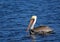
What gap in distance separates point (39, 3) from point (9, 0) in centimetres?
202

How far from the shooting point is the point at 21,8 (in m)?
20.7

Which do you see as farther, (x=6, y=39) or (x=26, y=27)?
(x=26, y=27)

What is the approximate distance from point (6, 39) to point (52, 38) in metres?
1.67

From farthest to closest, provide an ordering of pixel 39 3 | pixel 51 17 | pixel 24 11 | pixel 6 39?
pixel 39 3 < pixel 24 11 < pixel 51 17 < pixel 6 39

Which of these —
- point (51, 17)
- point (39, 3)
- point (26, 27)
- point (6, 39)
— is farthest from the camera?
point (39, 3)

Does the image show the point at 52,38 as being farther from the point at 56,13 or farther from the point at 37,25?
the point at 56,13

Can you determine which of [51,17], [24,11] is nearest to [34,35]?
[51,17]

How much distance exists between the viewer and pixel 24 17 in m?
18.2

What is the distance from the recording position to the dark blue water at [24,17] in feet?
49.6

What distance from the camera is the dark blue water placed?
49.6 feet

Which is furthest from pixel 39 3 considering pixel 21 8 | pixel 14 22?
pixel 14 22

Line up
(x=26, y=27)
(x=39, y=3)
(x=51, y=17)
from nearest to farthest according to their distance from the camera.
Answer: (x=26, y=27) → (x=51, y=17) → (x=39, y=3)

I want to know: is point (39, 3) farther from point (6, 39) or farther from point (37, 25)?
point (6, 39)

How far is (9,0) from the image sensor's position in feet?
76.7
